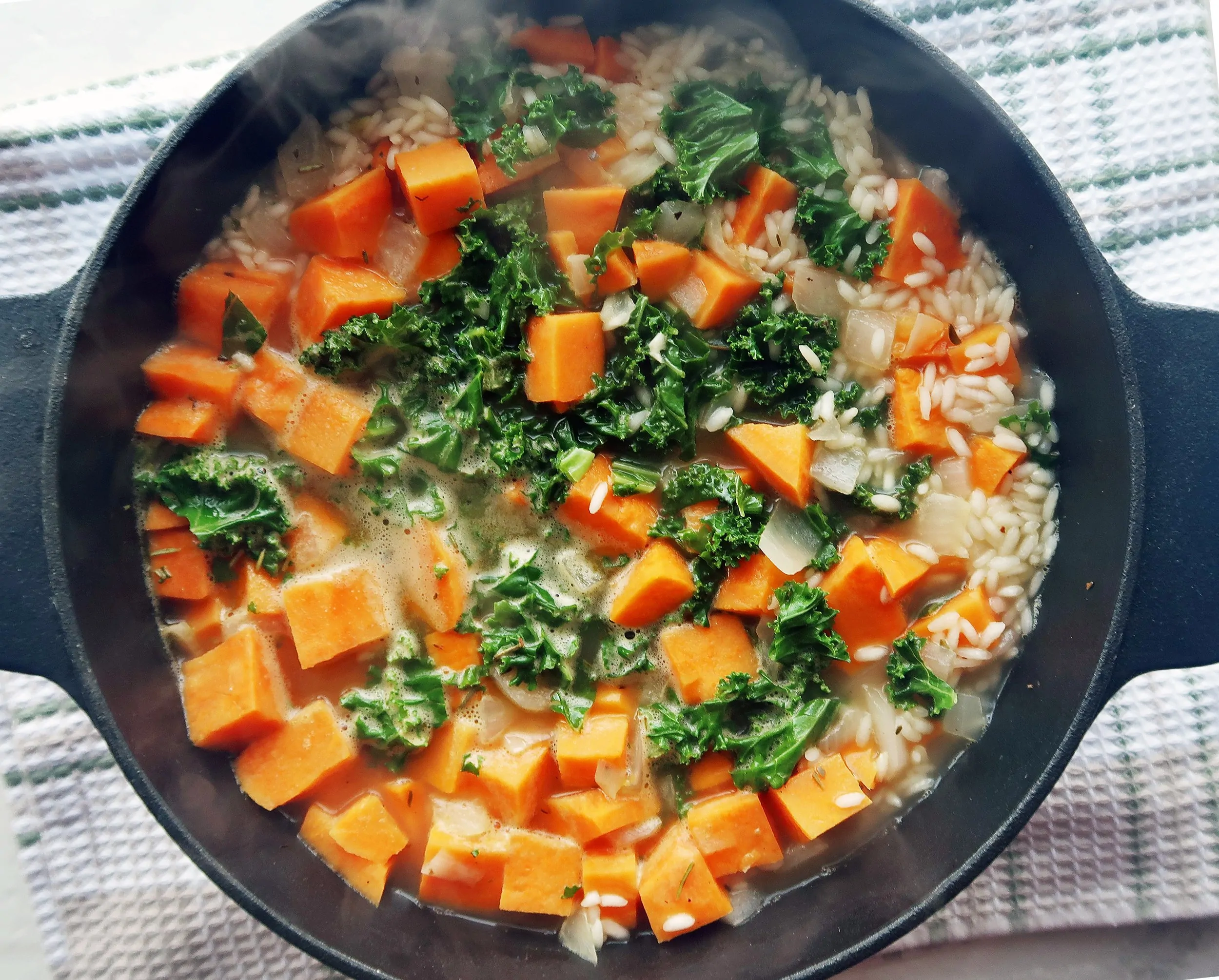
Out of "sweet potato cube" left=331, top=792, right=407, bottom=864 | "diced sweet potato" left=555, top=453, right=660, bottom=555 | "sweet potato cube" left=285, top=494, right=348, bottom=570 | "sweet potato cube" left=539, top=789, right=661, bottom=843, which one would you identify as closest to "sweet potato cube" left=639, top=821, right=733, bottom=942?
"sweet potato cube" left=539, top=789, right=661, bottom=843

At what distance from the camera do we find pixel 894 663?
10.1 ft

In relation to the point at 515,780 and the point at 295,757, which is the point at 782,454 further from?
the point at 295,757

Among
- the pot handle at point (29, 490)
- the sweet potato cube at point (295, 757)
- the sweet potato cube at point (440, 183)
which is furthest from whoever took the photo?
the sweet potato cube at point (295, 757)

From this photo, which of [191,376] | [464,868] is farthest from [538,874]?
[191,376]

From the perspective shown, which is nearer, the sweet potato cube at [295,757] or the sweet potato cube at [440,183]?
the sweet potato cube at [440,183]

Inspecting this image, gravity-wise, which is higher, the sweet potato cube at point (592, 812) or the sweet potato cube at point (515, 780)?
the sweet potato cube at point (515, 780)

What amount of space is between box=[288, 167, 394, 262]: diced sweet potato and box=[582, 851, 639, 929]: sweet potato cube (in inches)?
82.5

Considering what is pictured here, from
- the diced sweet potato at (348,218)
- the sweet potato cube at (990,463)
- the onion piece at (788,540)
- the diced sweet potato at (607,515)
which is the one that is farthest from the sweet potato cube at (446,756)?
the sweet potato cube at (990,463)

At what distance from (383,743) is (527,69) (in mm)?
2198

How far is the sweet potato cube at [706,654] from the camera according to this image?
3.06 metres

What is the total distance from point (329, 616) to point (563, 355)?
110cm

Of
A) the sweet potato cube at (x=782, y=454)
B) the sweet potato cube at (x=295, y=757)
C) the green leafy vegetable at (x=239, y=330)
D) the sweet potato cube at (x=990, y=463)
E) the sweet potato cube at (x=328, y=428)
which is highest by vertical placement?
the green leafy vegetable at (x=239, y=330)

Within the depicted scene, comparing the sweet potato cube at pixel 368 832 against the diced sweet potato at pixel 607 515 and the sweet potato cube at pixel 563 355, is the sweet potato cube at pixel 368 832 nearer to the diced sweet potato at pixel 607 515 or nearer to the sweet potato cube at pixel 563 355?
the diced sweet potato at pixel 607 515

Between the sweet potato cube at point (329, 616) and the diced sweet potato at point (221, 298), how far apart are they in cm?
81
